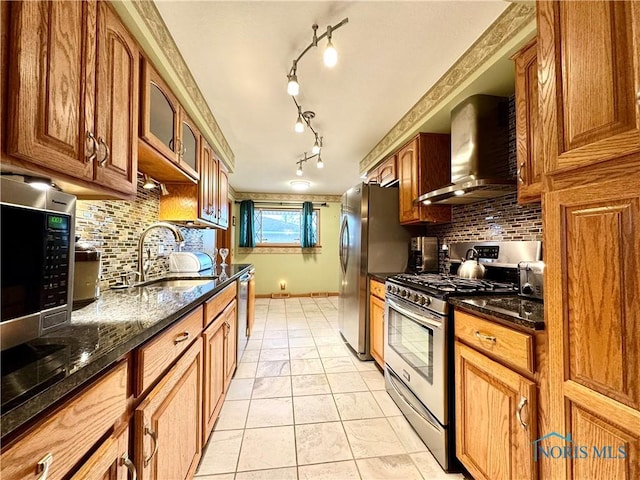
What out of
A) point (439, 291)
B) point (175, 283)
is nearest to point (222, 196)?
point (175, 283)

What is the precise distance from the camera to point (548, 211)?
92cm

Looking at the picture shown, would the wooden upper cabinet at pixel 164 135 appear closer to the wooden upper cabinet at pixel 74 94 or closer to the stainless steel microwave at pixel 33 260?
the wooden upper cabinet at pixel 74 94

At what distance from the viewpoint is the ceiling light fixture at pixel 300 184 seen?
16.0 ft

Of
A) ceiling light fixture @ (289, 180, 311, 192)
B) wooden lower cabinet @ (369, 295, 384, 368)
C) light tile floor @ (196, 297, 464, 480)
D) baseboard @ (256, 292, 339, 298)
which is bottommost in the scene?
light tile floor @ (196, 297, 464, 480)

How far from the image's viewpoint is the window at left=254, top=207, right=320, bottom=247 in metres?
6.01

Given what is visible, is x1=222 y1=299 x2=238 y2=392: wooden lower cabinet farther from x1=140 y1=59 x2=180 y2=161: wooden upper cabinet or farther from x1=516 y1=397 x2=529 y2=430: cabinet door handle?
x1=516 y1=397 x2=529 y2=430: cabinet door handle

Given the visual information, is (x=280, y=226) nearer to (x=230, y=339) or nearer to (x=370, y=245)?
(x=370, y=245)

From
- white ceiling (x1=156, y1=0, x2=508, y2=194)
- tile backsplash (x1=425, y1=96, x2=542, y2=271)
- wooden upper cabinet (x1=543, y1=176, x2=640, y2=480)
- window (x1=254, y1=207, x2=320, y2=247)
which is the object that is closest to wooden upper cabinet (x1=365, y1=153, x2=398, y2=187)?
white ceiling (x1=156, y1=0, x2=508, y2=194)

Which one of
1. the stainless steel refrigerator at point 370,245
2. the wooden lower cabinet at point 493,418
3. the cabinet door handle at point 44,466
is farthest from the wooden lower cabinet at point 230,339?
the wooden lower cabinet at point 493,418

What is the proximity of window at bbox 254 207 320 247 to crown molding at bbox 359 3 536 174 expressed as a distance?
3.70 meters

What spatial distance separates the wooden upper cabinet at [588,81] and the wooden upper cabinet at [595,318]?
0.38 ft

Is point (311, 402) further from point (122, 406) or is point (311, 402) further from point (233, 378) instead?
point (122, 406)

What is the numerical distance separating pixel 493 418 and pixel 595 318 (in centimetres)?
65

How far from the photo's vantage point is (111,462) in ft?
2.17
